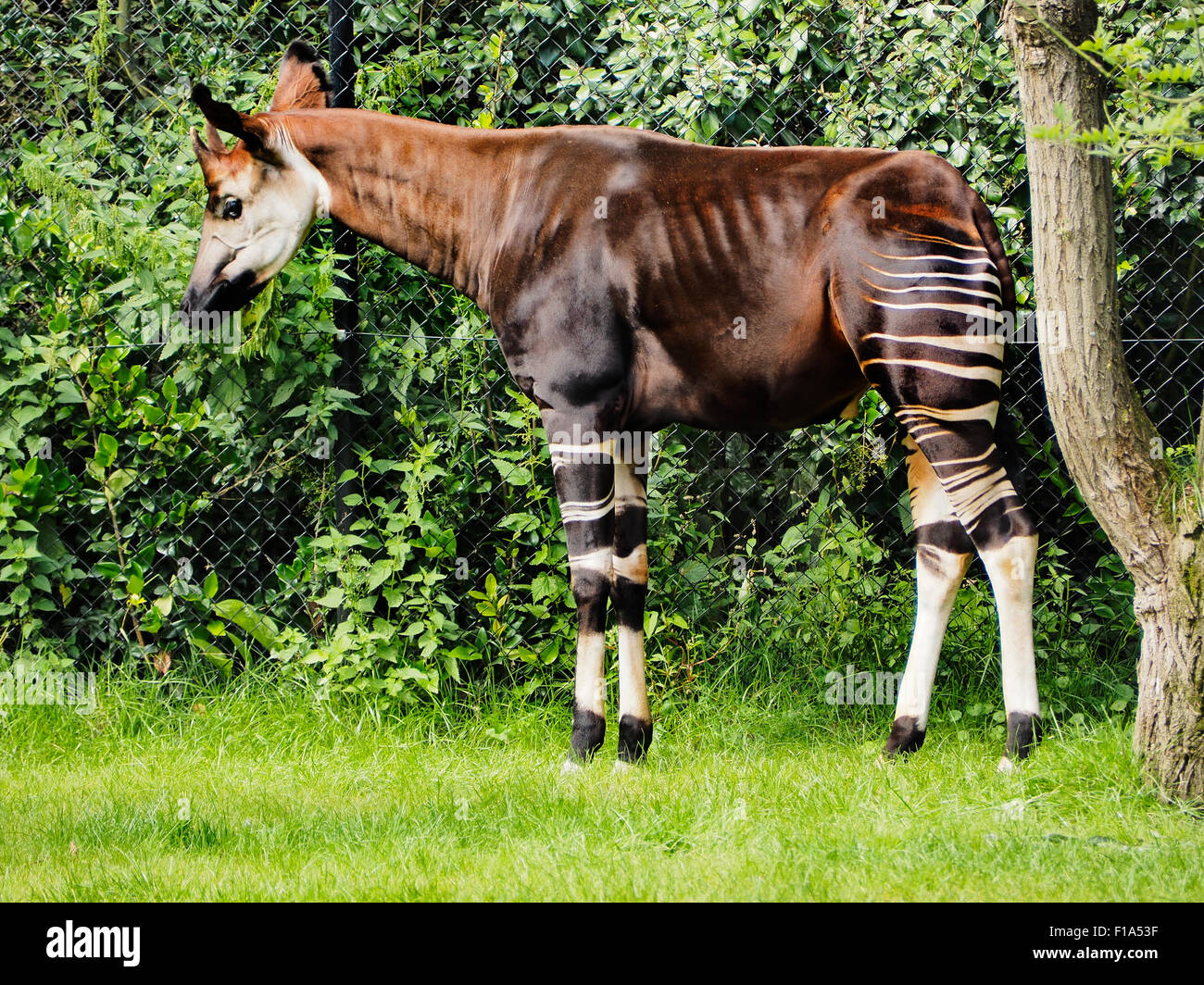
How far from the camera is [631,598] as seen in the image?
3.83m

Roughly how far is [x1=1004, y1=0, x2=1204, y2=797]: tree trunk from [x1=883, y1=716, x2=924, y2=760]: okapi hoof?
750 mm

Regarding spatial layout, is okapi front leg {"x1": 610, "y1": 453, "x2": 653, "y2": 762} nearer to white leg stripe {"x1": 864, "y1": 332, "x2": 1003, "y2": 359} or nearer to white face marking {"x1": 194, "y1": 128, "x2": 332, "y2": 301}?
white leg stripe {"x1": 864, "y1": 332, "x2": 1003, "y2": 359}

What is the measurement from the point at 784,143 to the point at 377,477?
197cm

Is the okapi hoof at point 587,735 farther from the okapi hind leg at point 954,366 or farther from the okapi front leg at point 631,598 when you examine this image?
the okapi hind leg at point 954,366

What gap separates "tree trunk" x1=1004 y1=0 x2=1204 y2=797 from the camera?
3.05 metres

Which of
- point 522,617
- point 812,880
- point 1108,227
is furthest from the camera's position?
point 522,617

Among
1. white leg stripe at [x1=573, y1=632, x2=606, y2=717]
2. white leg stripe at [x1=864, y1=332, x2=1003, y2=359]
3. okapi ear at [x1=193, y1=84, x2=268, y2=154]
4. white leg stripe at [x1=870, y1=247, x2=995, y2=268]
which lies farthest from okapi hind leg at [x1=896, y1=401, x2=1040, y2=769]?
okapi ear at [x1=193, y1=84, x2=268, y2=154]

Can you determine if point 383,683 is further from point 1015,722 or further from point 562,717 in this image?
point 1015,722

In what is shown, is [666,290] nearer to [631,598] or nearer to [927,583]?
[631,598]

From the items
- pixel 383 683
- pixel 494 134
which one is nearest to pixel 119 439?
pixel 383 683

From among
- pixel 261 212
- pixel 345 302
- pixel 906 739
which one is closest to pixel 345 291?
pixel 345 302
